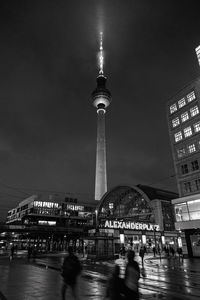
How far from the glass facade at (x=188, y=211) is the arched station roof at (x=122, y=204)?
1753 inches

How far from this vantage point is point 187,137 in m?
43.3

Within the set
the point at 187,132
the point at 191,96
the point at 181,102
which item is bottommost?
the point at 187,132

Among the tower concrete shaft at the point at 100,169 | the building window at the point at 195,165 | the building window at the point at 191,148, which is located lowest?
the building window at the point at 195,165

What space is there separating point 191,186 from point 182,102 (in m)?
16.5

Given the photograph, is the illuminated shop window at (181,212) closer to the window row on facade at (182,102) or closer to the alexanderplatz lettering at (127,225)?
the alexanderplatz lettering at (127,225)

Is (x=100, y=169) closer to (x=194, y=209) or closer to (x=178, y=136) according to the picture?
(x=178, y=136)

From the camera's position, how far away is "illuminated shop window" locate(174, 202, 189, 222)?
40.2 m

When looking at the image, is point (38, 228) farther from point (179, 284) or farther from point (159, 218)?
point (179, 284)

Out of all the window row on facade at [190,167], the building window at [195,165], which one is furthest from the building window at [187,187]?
the building window at [195,165]

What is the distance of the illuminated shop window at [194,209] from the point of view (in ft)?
125

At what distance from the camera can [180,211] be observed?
41.6 meters

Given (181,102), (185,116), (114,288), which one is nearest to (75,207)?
(181,102)

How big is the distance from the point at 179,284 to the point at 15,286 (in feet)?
32.4

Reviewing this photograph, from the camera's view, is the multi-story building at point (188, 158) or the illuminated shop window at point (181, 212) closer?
the multi-story building at point (188, 158)
